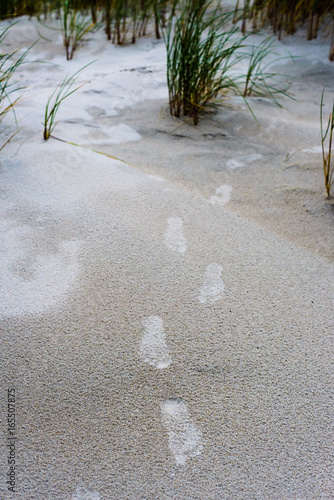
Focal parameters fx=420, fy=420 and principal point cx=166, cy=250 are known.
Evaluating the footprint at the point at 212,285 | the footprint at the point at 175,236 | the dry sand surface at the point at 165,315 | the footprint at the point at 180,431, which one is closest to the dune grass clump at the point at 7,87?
the dry sand surface at the point at 165,315

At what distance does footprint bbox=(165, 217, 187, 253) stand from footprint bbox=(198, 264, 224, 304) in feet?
0.40

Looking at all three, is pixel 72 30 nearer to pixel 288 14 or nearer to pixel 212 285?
pixel 288 14

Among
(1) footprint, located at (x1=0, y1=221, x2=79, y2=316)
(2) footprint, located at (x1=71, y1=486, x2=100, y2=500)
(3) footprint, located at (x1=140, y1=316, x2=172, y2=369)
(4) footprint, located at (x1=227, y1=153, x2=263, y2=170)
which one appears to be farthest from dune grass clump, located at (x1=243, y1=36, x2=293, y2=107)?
(2) footprint, located at (x1=71, y1=486, x2=100, y2=500)

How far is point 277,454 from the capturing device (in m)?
0.86

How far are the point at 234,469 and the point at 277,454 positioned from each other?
10cm

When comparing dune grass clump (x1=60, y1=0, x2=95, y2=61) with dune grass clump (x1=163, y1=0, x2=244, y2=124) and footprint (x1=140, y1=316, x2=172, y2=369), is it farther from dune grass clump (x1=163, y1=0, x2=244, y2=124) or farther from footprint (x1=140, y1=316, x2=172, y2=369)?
footprint (x1=140, y1=316, x2=172, y2=369)

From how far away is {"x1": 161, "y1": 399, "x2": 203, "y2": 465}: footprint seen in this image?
85 cm

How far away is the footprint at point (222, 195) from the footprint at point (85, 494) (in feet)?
3.43

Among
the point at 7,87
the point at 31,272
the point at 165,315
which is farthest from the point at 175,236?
the point at 7,87

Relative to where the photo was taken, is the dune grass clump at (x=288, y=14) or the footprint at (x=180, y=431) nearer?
the footprint at (x=180, y=431)

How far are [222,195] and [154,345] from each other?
0.77 metres

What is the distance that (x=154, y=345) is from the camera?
1.04 meters

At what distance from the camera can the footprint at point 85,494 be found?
79 centimetres

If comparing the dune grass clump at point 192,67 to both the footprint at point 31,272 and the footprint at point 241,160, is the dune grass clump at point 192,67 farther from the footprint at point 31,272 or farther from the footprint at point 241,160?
the footprint at point 31,272
